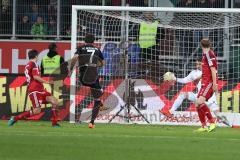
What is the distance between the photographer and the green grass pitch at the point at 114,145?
11977 mm

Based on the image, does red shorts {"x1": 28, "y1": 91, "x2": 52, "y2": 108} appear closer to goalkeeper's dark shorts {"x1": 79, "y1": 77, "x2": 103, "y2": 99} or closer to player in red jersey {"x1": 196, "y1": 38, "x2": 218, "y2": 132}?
goalkeeper's dark shorts {"x1": 79, "y1": 77, "x2": 103, "y2": 99}

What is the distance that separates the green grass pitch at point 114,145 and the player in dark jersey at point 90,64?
2642mm

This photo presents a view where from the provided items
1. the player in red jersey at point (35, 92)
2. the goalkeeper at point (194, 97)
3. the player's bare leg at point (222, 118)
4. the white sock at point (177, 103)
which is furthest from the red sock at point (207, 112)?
the player in red jersey at point (35, 92)

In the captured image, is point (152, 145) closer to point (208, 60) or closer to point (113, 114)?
point (208, 60)

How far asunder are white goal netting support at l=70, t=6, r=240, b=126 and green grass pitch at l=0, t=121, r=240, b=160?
14.6 ft

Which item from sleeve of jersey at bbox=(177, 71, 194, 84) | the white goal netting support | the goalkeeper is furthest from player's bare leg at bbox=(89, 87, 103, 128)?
sleeve of jersey at bbox=(177, 71, 194, 84)

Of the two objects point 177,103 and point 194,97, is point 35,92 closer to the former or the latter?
point 177,103

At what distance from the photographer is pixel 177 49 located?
73.8 ft

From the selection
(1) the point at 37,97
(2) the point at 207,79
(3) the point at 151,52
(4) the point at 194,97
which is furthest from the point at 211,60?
(3) the point at 151,52

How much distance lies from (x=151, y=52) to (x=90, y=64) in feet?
10.1

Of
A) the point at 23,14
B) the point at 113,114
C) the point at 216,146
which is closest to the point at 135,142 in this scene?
the point at 216,146

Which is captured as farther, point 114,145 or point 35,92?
point 35,92

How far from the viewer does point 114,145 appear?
13672 mm

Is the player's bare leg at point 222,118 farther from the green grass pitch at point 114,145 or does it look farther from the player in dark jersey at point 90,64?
the green grass pitch at point 114,145
